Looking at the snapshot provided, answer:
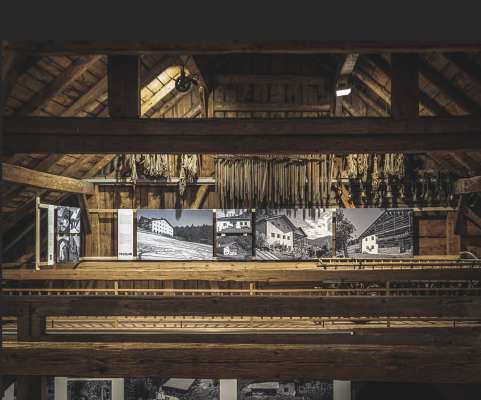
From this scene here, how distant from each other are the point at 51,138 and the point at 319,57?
6.25 m

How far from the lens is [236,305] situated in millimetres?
5320

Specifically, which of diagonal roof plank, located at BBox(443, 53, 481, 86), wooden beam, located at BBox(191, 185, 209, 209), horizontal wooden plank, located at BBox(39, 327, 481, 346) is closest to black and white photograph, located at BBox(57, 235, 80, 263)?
wooden beam, located at BBox(191, 185, 209, 209)

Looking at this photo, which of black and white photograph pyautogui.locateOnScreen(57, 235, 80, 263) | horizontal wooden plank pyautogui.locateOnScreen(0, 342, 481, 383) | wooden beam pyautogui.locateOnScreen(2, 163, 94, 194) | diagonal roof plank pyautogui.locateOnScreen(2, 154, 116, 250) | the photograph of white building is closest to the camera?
horizontal wooden plank pyautogui.locateOnScreen(0, 342, 481, 383)

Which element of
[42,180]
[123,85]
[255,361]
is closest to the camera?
[255,361]

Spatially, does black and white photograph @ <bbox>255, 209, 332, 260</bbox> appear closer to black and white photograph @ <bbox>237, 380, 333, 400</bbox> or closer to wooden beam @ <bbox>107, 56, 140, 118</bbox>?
black and white photograph @ <bbox>237, 380, 333, 400</bbox>

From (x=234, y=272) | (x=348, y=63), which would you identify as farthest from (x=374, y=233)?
(x=348, y=63)

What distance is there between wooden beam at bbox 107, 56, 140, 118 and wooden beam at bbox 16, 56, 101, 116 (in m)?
1.73

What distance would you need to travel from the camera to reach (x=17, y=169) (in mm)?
7141

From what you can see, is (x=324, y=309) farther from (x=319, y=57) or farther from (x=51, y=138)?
(x=319, y=57)

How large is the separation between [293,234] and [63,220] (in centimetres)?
499

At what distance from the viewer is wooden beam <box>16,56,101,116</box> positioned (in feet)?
22.5

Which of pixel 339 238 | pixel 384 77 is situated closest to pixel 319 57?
pixel 384 77

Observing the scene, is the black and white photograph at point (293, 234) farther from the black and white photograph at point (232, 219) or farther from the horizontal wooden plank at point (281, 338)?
the horizontal wooden plank at point (281, 338)

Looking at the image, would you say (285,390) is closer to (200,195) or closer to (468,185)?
(200,195)
